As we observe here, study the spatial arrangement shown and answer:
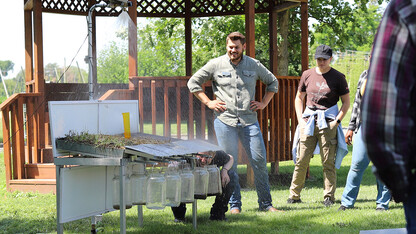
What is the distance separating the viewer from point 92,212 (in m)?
5.01

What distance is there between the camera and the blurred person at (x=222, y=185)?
5.51 meters

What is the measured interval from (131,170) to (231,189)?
1.50 metres

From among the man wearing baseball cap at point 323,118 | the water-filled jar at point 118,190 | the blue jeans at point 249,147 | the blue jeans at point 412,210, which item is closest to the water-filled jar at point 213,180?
the water-filled jar at point 118,190

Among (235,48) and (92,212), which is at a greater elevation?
(235,48)

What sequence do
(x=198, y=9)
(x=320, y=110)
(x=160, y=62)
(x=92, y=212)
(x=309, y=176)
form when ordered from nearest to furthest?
(x=92, y=212) < (x=320, y=110) < (x=309, y=176) < (x=198, y=9) < (x=160, y=62)

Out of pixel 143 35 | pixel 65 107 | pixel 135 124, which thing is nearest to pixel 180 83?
pixel 135 124

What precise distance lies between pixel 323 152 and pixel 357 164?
0.79m

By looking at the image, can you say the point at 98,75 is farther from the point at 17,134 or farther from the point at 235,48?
the point at 235,48

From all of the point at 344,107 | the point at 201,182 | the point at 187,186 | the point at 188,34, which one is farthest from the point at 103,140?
the point at 188,34

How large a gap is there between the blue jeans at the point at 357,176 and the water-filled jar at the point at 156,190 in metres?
2.34

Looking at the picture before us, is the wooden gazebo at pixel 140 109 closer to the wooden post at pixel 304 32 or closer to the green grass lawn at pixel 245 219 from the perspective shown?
the wooden post at pixel 304 32

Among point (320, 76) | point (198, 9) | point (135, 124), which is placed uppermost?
point (198, 9)

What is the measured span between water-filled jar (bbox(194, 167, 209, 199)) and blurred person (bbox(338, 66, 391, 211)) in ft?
6.13

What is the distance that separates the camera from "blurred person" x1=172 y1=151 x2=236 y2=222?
5.51 m
